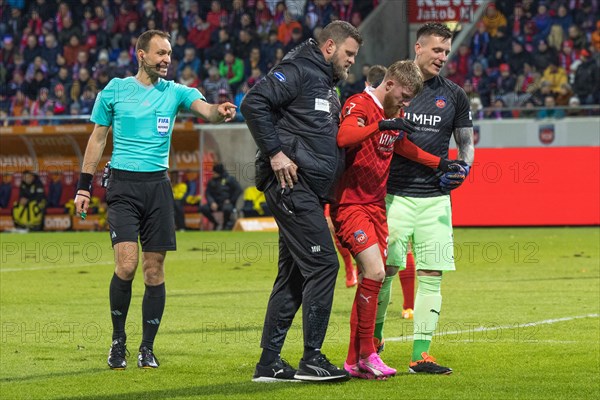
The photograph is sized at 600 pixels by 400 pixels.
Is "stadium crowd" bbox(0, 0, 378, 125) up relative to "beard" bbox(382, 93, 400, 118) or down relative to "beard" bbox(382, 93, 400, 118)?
up

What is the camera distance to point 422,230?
7.88 meters

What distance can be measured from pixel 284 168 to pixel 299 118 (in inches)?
14.1

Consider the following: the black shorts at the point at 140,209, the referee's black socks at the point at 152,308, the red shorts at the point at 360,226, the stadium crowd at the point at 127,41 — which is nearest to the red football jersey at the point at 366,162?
the red shorts at the point at 360,226

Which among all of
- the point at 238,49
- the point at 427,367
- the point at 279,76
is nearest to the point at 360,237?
the point at 427,367

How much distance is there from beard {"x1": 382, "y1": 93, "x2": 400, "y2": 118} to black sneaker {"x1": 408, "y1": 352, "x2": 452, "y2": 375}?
155cm

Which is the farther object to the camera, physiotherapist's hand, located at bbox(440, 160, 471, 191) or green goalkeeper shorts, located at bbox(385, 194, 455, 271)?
green goalkeeper shorts, located at bbox(385, 194, 455, 271)

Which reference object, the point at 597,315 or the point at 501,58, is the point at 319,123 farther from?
the point at 501,58

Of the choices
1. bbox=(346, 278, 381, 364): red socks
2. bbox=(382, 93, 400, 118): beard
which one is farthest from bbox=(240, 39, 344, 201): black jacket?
bbox=(346, 278, 381, 364): red socks

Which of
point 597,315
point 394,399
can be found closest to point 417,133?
point 394,399

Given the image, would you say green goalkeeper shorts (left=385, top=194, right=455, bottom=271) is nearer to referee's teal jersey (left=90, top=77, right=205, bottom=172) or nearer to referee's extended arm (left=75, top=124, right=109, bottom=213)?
referee's teal jersey (left=90, top=77, right=205, bottom=172)

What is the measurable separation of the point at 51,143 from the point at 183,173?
11.3 ft

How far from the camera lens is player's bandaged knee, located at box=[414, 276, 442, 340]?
7.64 metres

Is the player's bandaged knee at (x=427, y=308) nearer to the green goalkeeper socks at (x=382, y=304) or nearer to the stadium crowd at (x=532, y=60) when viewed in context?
the green goalkeeper socks at (x=382, y=304)

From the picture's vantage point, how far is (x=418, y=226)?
7.89 m
